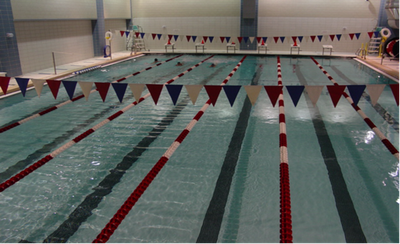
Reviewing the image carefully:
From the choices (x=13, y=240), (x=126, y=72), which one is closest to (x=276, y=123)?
(x=13, y=240)

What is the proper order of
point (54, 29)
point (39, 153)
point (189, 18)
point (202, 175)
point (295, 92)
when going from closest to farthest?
point (202, 175)
point (39, 153)
point (295, 92)
point (54, 29)
point (189, 18)

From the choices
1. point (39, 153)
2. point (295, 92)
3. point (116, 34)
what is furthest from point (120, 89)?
point (116, 34)

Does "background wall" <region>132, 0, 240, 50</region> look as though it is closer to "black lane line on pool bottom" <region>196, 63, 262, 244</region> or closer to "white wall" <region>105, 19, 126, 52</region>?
"white wall" <region>105, 19, 126, 52</region>

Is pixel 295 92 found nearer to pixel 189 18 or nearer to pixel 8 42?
pixel 8 42

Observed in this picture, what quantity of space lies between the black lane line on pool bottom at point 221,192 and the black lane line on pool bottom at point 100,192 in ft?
3.34

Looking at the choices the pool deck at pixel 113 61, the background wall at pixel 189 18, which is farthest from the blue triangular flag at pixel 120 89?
the background wall at pixel 189 18

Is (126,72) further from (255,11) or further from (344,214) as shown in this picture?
(344,214)

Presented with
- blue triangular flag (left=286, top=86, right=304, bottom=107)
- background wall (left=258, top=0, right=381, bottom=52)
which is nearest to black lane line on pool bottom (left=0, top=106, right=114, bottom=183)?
blue triangular flag (left=286, top=86, right=304, bottom=107)

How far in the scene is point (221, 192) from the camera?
310 centimetres

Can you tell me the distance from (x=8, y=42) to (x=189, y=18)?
8842mm

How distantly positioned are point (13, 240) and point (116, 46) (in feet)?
43.1

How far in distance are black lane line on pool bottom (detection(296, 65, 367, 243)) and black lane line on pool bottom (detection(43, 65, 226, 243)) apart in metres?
2.14

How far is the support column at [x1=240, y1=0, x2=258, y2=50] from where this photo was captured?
1416cm

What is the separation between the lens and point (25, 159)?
3811 mm
